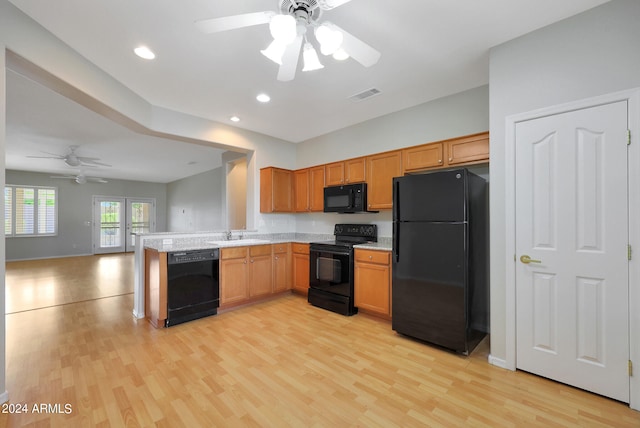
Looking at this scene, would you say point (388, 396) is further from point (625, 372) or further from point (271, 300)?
point (271, 300)

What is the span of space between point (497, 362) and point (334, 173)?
2961 millimetres

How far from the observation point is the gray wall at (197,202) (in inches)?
326

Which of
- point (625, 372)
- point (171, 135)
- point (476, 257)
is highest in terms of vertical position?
point (171, 135)

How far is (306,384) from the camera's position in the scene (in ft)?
6.79

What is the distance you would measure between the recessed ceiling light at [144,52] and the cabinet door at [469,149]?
305 cm

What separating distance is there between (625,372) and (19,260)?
12316 mm

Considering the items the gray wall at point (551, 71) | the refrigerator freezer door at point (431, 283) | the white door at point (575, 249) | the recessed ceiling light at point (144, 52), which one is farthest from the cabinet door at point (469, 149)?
the recessed ceiling light at point (144, 52)

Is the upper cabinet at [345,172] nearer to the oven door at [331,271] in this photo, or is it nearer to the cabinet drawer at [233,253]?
the oven door at [331,271]

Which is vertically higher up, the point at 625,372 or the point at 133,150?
the point at 133,150

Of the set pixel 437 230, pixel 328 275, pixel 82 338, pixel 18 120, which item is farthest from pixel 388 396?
pixel 18 120

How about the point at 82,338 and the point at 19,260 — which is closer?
the point at 82,338

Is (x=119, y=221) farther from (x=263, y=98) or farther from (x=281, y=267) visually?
(x=263, y=98)

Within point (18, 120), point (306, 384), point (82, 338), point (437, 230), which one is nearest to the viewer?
point (306, 384)

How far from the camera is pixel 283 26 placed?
56.1 inches
